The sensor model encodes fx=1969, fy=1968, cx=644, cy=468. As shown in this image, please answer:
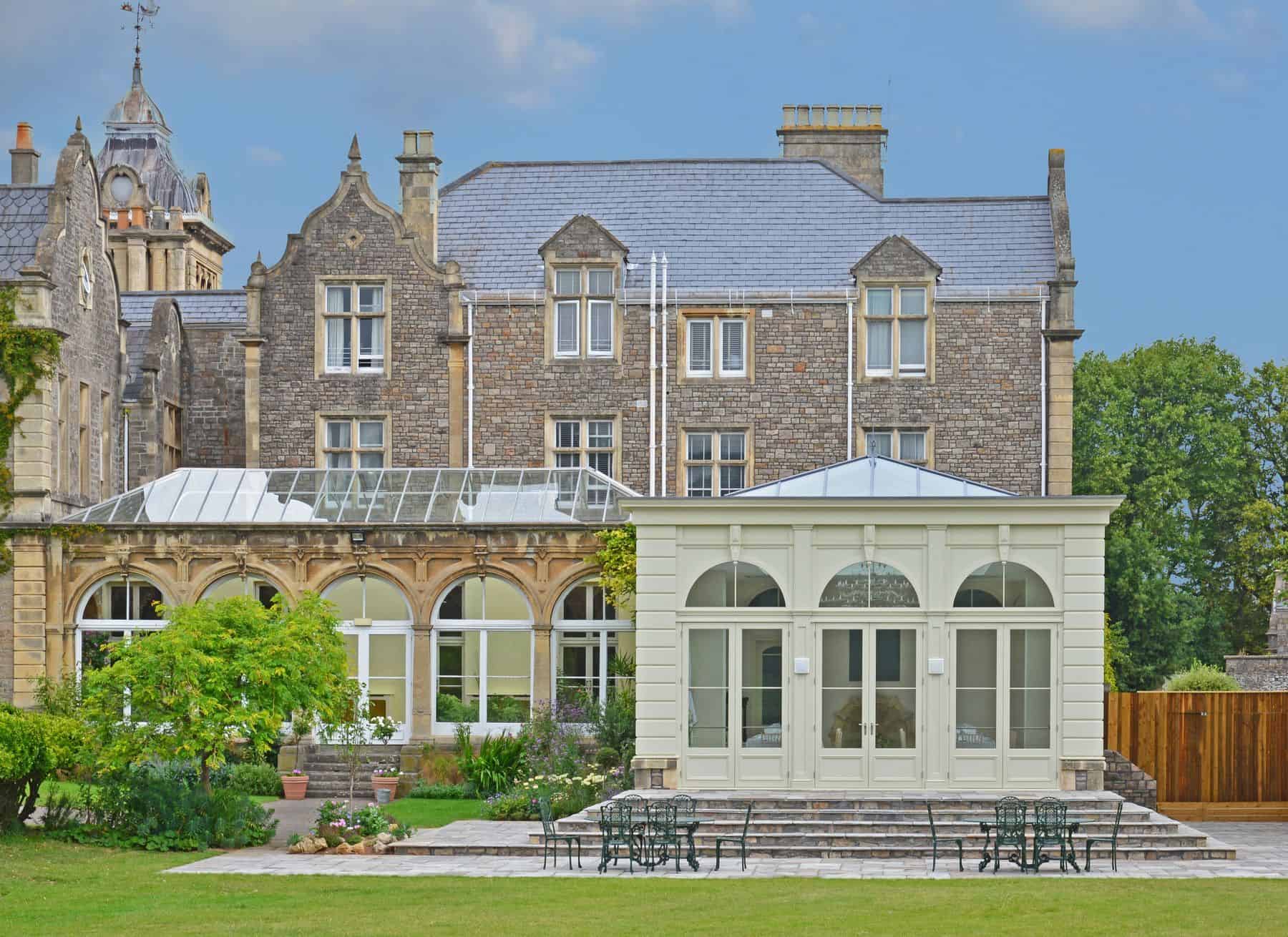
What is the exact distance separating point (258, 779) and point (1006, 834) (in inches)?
521

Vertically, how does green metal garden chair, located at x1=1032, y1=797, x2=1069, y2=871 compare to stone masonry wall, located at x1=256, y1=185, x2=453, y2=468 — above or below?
below

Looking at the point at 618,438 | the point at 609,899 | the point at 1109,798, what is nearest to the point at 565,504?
A: the point at 618,438

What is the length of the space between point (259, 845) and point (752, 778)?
607cm

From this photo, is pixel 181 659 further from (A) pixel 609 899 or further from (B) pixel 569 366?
(B) pixel 569 366

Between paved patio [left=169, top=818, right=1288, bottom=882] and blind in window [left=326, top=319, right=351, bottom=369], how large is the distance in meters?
15.8

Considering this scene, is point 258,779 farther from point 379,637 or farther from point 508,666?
point 508,666

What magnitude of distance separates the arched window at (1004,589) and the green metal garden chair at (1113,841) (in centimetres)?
306

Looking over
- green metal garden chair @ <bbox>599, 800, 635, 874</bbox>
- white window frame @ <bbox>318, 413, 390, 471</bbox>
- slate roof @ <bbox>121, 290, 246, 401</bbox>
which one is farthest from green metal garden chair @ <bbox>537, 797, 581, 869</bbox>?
slate roof @ <bbox>121, 290, 246, 401</bbox>

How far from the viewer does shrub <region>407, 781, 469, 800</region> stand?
29.2 metres

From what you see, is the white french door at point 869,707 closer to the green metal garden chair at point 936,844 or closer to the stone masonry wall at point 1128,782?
the green metal garden chair at point 936,844

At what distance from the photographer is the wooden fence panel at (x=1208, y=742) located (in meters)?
28.2

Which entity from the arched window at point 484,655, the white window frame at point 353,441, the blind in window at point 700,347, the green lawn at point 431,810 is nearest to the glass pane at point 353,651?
the arched window at point 484,655

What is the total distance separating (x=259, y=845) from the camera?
23688mm

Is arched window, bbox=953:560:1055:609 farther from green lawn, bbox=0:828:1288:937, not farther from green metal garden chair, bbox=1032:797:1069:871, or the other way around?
green lawn, bbox=0:828:1288:937
